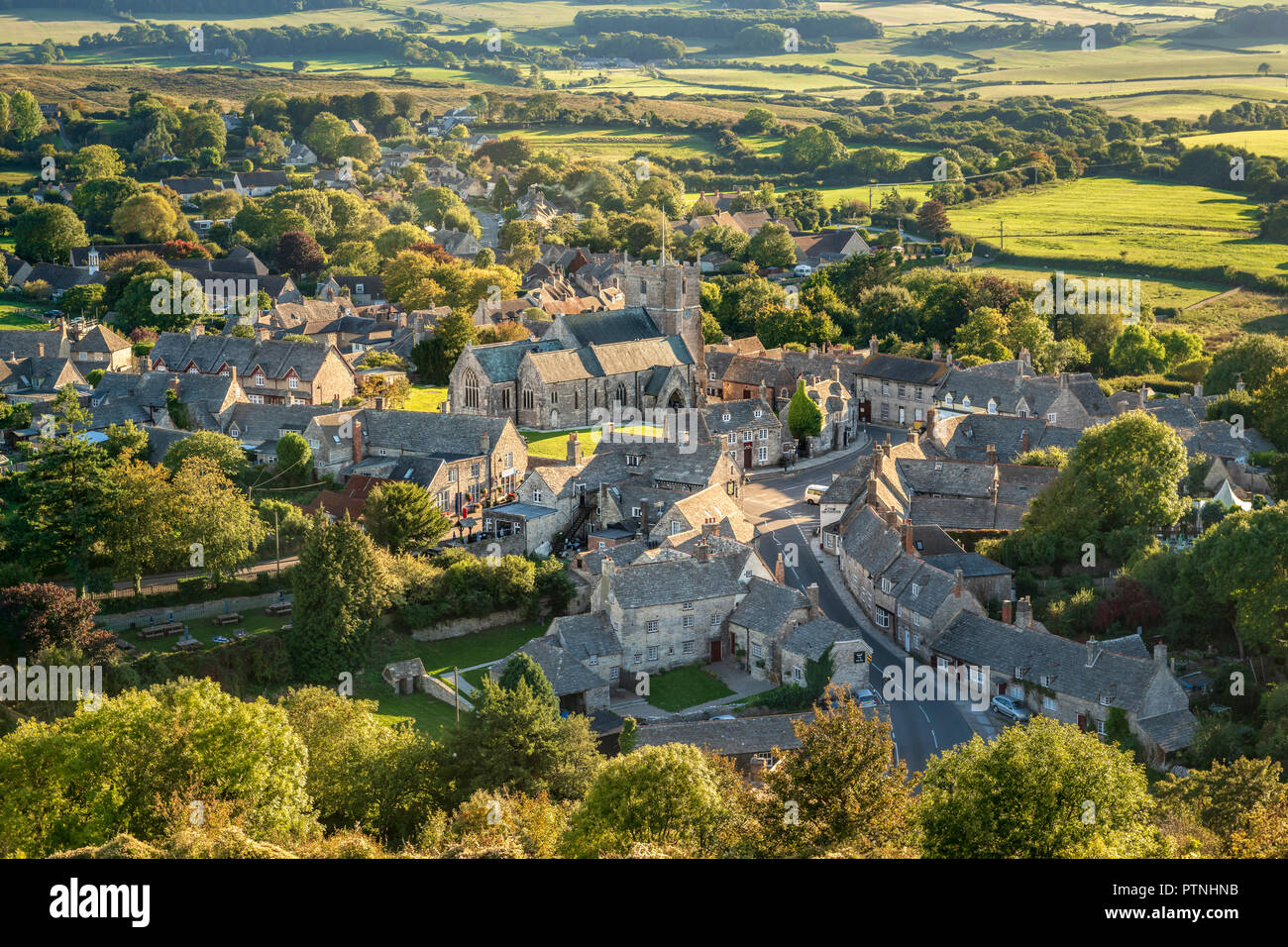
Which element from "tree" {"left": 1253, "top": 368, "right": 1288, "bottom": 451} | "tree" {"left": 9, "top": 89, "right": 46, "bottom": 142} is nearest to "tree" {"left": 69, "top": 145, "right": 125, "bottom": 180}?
"tree" {"left": 9, "top": 89, "right": 46, "bottom": 142}

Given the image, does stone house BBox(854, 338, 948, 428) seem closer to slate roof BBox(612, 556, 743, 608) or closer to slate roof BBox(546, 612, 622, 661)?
slate roof BBox(612, 556, 743, 608)

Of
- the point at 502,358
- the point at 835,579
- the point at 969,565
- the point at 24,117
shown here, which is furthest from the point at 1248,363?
the point at 24,117

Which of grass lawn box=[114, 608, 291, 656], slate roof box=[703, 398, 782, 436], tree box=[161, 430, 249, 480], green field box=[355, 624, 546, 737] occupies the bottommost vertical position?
green field box=[355, 624, 546, 737]

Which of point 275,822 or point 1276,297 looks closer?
point 275,822

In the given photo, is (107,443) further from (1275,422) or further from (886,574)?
(1275,422)
